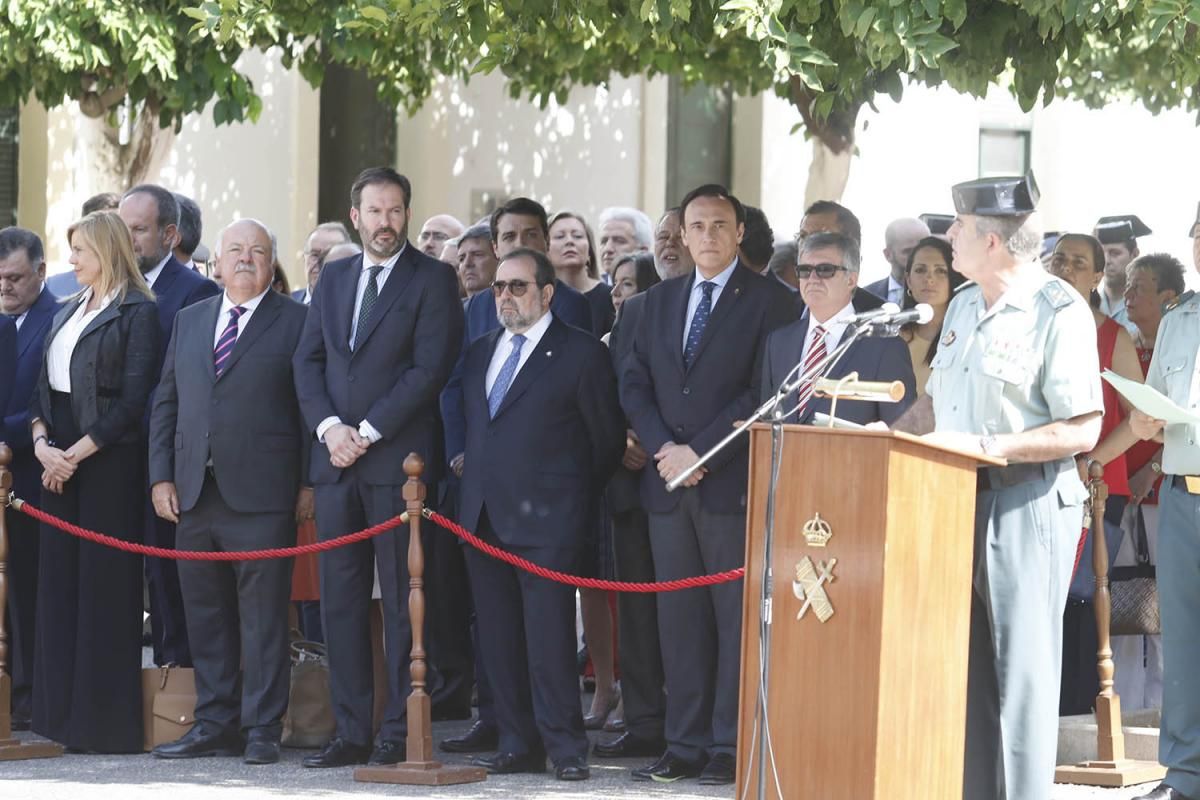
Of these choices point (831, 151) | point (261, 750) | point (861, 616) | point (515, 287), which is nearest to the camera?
point (861, 616)

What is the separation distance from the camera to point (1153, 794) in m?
8.23

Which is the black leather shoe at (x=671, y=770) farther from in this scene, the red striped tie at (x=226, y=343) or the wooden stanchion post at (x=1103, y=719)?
the red striped tie at (x=226, y=343)

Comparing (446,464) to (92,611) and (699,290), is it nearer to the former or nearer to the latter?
(699,290)

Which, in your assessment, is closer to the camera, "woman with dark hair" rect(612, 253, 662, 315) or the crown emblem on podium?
the crown emblem on podium

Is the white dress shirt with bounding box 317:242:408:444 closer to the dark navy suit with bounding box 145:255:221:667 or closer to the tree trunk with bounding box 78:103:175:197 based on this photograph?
the dark navy suit with bounding box 145:255:221:667

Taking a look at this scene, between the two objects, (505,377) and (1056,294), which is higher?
(1056,294)

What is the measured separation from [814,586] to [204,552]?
4.03m

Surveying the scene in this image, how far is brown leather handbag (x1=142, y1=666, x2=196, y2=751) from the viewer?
9.99 metres

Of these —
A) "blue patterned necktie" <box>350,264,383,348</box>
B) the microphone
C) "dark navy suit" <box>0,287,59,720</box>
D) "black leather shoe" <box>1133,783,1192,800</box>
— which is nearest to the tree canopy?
"blue patterned necktie" <box>350,264,383,348</box>

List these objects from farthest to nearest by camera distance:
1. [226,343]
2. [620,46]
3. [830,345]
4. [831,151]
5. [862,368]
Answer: [620,46]
[831,151]
[226,343]
[830,345]
[862,368]

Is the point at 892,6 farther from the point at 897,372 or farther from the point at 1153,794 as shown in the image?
the point at 1153,794

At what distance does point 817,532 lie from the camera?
21.1 ft

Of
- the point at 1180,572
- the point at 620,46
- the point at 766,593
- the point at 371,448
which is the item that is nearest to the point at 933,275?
the point at 1180,572

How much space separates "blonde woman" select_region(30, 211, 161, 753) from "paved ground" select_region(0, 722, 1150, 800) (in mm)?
389
